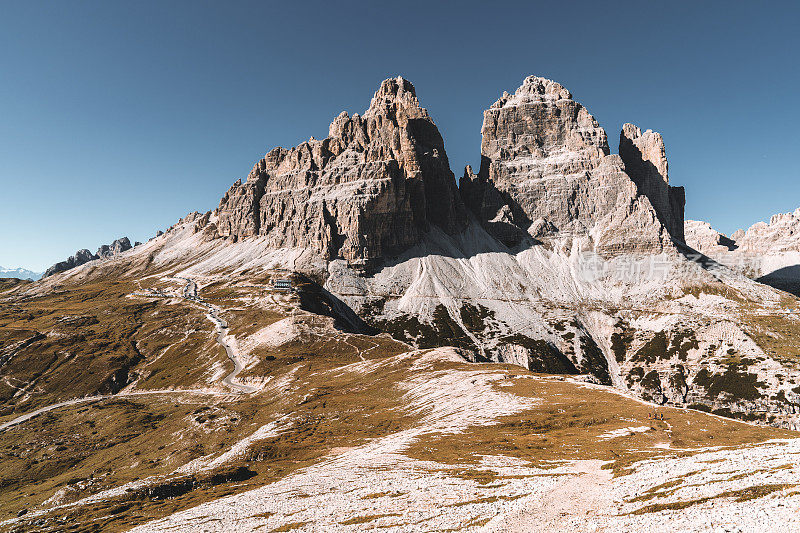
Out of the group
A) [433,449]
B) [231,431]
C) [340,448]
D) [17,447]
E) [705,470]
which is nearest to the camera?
[705,470]

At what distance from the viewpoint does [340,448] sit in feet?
207

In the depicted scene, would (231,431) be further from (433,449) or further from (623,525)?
(623,525)

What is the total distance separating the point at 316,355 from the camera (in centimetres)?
15212

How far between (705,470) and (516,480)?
15.0m

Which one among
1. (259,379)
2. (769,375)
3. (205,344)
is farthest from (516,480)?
(769,375)

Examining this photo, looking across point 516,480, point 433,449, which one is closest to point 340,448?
point 433,449

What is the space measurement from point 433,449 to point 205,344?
153m

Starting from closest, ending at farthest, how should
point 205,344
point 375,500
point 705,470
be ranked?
1. point 705,470
2. point 375,500
3. point 205,344

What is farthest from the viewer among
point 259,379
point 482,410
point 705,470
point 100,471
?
point 259,379

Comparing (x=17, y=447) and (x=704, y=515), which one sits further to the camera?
(x=17, y=447)

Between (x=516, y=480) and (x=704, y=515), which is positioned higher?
(x=704, y=515)

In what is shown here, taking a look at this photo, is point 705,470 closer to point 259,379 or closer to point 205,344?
point 259,379

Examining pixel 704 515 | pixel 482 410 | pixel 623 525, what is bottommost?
pixel 482 410

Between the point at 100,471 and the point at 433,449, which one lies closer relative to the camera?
the point at 433,449
